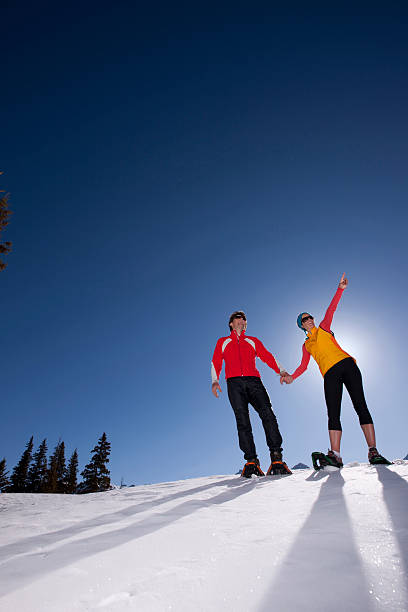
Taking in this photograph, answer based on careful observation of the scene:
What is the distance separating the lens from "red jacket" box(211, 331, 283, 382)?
5824 millimetres

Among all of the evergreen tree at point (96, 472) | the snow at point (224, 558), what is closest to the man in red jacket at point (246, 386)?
the snow at point (224, 558)

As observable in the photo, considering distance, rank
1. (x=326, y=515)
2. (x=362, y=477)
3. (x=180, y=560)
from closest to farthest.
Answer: (x=180, y=560), (x=326, y=515), (x=362, y=477)

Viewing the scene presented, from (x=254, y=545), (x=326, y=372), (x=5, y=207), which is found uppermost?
(x=5, y=207)

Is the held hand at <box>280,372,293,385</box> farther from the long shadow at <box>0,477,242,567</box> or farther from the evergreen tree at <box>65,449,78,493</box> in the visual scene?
the evergreen tree at <box>65,449,78,493</box>

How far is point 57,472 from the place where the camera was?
144 ft

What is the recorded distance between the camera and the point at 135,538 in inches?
78.4

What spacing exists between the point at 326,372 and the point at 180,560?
173 inches

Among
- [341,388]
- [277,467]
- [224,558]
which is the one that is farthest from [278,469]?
[224,558]

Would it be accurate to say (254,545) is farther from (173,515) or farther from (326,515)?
(173,515)

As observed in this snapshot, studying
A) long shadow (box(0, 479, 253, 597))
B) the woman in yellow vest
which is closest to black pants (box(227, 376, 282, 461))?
the woman in yellow vest

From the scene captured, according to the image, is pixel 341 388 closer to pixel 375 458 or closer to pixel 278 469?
pixel 375 458

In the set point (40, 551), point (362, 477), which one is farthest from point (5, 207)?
point (362, 477)

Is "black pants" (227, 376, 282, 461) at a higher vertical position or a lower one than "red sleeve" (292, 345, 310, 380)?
lower

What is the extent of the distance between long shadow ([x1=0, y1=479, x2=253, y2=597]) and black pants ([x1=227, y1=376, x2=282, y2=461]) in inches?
111
